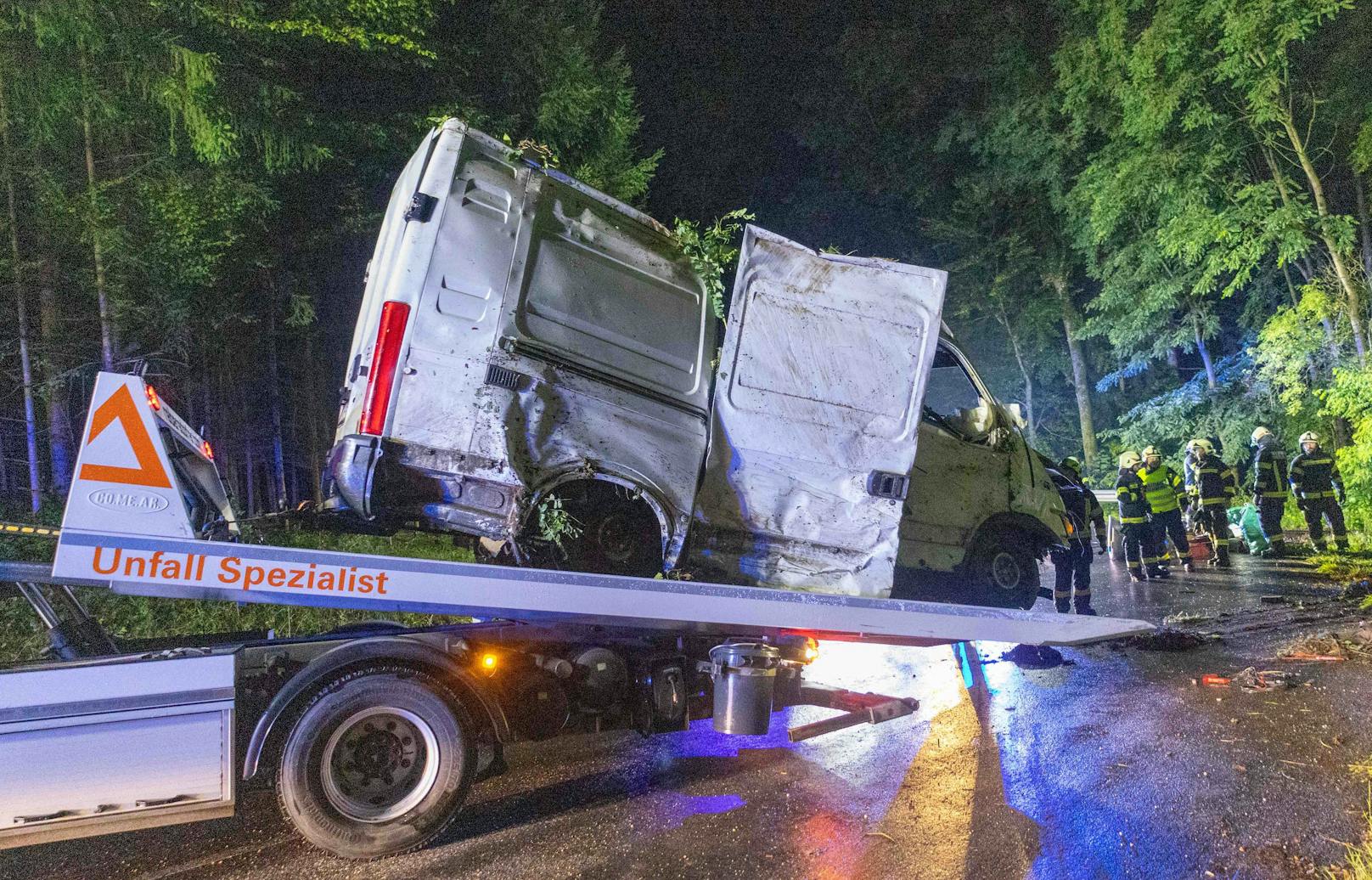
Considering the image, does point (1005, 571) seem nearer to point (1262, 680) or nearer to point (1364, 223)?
point (1262, 680)

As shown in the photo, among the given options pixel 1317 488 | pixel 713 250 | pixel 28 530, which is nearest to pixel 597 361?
pixel 713 250

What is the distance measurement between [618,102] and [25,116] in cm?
639

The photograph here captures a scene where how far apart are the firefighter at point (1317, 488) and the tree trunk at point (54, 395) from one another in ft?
44.6

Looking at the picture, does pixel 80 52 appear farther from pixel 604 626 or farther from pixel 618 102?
pixel 604 626

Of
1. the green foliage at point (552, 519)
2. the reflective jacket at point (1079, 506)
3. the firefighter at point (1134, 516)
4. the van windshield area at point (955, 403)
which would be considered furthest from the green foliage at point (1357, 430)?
the green foliage at point (552, 519)

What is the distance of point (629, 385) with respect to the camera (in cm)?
407

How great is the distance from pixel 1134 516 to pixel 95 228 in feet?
37.8

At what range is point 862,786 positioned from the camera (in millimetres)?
3695

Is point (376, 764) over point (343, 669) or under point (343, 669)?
under

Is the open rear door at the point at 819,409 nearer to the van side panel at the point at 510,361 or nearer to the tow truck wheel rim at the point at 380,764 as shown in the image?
the van side panel at the point at 510,361

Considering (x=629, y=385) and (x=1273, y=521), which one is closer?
(x=629, y=385)

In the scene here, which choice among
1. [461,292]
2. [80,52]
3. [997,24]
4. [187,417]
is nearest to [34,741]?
[461,292]

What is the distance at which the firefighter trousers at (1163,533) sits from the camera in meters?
9.48

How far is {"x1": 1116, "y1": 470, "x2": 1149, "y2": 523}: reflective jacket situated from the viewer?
9250 millimetres
